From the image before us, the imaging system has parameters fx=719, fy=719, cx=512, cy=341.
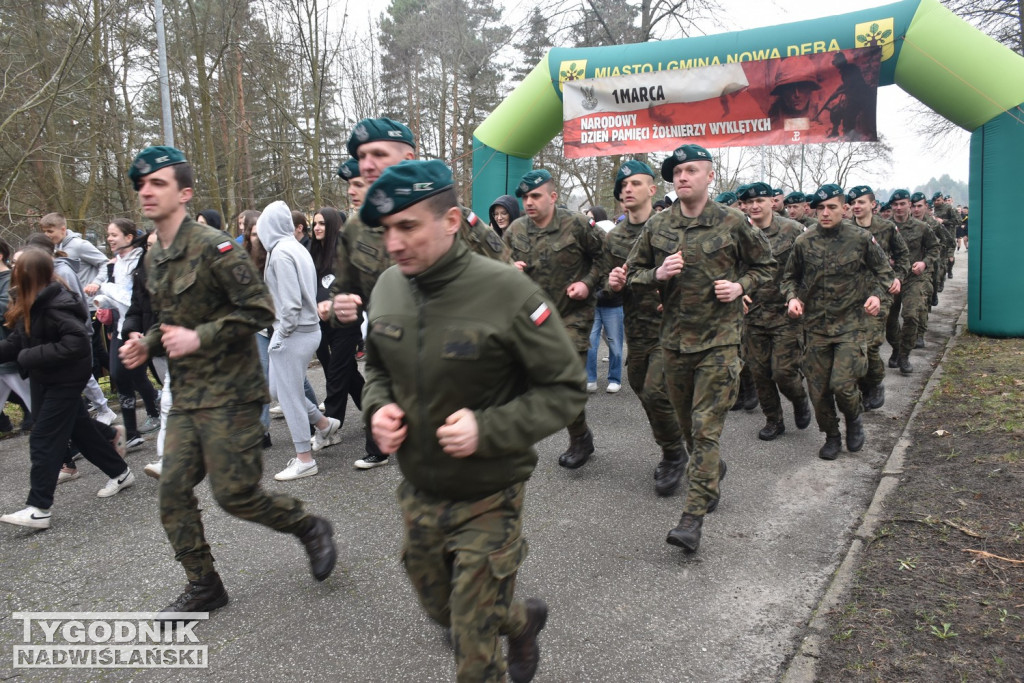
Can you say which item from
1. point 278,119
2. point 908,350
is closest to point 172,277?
point 908,350

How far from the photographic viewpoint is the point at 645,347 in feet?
18.0

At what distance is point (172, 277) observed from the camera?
11.3 feet

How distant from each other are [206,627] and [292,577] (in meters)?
0.56

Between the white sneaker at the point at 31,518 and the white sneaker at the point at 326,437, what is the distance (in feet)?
6.96

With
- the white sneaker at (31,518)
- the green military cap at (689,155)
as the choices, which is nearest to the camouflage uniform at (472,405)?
the green military cap at (689,155)

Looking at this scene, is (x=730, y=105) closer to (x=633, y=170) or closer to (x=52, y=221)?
(x=633, y=170)

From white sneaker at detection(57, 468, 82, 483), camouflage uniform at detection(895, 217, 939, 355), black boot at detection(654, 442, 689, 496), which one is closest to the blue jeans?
black boot at detection(654, 442, 689, 496)

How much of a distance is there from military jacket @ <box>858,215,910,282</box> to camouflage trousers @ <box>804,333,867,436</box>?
2.37 meters

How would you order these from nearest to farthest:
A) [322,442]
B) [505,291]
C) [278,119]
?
[505,291] < [322,442] < [278,119]

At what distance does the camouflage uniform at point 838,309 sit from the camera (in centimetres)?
568

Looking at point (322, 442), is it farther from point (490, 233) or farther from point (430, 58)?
point (430, 58)

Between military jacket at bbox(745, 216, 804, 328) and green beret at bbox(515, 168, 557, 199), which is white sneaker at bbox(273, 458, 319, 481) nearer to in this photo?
green beret at bbox(515, 168, 557, 199)

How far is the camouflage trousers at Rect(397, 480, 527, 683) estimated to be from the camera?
7.43ft

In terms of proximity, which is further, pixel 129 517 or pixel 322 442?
pixel 322 442
